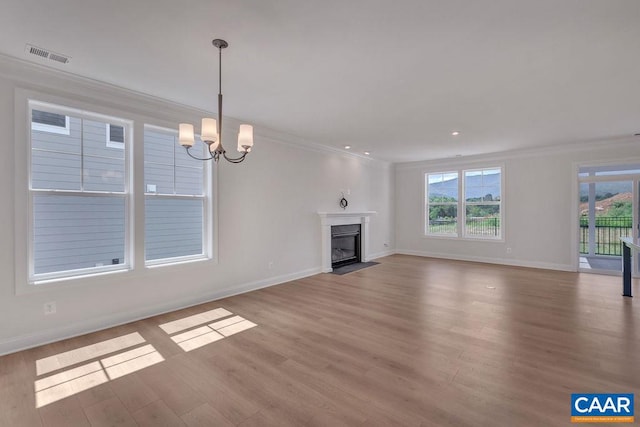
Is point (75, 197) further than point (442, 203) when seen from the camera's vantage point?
No

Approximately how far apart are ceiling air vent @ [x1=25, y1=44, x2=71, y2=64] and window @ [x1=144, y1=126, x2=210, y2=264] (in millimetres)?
1070

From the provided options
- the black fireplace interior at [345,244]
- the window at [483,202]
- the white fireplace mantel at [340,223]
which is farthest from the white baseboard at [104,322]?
the window at [483,202]

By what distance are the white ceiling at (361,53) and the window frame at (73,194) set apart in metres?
0.44

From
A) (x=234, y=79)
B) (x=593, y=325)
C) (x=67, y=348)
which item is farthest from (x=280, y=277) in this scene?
(x=593, y=325)

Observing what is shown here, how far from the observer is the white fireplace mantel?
6207 millimetres

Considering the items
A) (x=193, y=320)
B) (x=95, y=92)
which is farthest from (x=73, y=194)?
(x=193, y=320)

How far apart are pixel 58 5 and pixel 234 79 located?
144 centimetres

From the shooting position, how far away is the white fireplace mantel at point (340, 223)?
6207 mm

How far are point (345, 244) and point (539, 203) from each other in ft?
14.5

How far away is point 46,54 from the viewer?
105 inches

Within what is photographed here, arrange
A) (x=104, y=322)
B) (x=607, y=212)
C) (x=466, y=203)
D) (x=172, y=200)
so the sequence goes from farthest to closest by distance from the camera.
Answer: (x=466, y=203)
(x=607, y=212)
(x=172, y=200)
(x=104, y=322)

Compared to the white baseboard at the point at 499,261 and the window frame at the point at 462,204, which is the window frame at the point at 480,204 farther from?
the white baseboard at the point at 499,261

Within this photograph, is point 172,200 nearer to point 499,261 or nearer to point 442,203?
point 442,203

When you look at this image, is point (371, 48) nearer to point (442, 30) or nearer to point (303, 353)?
point (442, 30)
